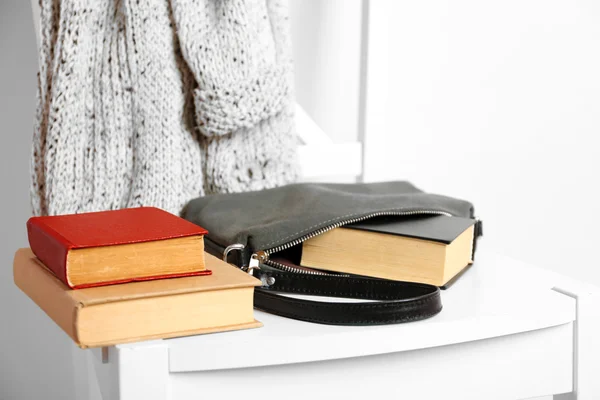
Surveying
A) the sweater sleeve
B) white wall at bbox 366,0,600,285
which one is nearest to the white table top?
the sweater sleeve

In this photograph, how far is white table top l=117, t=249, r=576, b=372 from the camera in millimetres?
Answer: 475

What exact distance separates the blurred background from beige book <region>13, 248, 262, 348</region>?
1.88ft

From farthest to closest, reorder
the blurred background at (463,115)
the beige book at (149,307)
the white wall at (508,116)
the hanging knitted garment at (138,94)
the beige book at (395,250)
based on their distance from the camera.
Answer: the white wall at (508,116)
the blurred background at (463,115)
the hanging knitted garment at (138,94)
the beige book at (395,250)
the beige book at (149,307)

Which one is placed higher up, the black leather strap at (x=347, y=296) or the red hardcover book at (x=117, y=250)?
the red hardcover book at (x=117, y=250)

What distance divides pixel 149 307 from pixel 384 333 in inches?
7.0

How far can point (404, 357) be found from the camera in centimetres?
53

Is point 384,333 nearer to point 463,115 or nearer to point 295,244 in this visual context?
point 295,244

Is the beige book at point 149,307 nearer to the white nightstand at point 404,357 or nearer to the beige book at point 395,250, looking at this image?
the white nightstand at point 404,357

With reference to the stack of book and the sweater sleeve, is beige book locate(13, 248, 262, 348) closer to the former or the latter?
the stack of book

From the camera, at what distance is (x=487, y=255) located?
0.73 meters

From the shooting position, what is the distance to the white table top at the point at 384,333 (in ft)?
1.56

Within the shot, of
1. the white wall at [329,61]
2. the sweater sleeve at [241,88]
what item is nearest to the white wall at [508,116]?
the white wall at [329,61]

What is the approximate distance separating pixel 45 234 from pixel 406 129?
0.83m

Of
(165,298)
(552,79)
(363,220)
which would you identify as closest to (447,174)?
(552,79)
